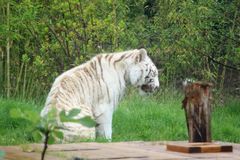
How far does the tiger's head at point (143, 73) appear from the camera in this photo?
7.43 metres

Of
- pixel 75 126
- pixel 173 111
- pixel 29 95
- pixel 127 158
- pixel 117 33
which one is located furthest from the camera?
pixel 117 33

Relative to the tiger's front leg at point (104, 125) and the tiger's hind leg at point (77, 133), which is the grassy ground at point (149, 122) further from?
the tiger's hind leg at point (77, 133)

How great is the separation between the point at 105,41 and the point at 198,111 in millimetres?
7498

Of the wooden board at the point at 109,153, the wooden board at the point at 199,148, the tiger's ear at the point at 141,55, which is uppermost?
the tiger's ear at the point at 141,55

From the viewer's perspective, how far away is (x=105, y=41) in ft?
37.6

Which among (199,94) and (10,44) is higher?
(10,44)

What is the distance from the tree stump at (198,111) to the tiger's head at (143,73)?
3.28 m

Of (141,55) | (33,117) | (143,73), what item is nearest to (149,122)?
(143,73)

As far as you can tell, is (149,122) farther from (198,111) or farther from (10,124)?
(198,111)

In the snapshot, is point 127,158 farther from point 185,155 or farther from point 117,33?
point 117,33

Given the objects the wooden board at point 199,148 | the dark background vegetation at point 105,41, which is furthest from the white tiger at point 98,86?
the dark background vegetation at point 105,41

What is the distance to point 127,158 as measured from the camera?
317cm

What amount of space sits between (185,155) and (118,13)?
8822mm

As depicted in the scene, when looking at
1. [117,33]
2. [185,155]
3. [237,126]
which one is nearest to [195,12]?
[117,33]
